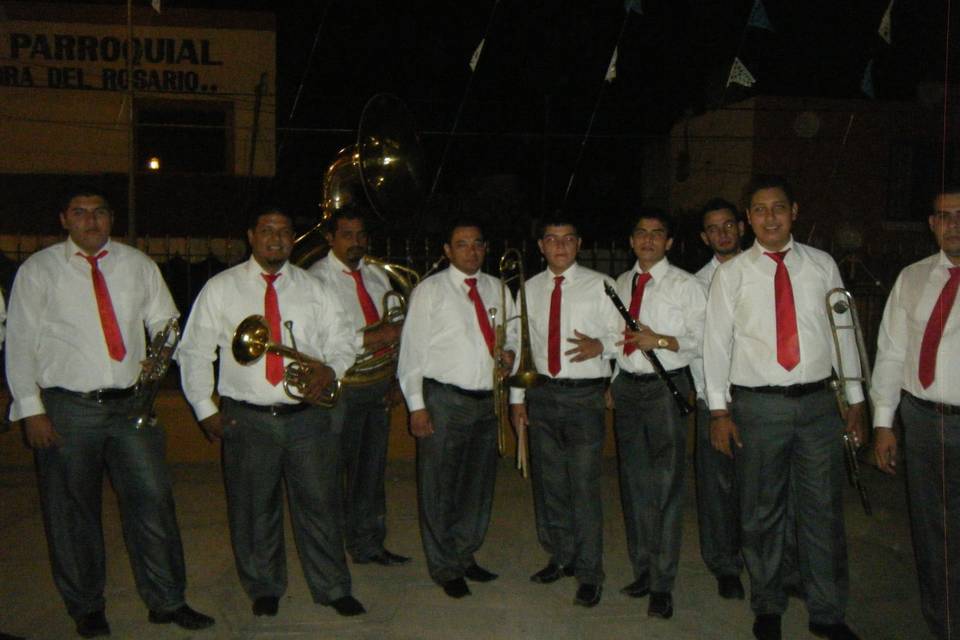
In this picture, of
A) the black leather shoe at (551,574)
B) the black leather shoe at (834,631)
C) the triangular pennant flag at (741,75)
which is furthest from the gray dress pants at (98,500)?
the triangular pennant flag at (741,75)

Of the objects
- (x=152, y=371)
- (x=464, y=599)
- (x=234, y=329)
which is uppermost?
(x=234, y=329)

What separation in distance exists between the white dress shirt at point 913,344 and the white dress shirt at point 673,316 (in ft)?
3.29

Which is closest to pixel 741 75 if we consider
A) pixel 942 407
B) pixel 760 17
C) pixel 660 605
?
pixel 760 17

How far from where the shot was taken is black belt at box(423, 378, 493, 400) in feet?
17.2

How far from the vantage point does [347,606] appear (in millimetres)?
4871

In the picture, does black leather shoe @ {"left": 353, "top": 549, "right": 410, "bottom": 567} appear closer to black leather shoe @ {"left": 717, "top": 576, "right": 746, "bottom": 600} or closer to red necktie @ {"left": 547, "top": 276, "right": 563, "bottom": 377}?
red necktie @ {"left": 547, "top": 276, "right": 563, "bottom": 377}

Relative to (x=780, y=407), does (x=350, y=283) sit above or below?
above

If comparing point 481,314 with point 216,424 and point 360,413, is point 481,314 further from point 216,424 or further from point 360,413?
point 216,424

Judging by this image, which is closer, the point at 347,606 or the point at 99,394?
the point at 99,394

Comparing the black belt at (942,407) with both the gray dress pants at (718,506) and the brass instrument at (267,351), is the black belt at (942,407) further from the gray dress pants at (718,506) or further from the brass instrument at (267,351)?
the brass instrument at (267,351)

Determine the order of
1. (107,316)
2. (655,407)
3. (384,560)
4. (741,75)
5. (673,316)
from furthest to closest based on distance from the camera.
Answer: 1. (741,75)
2. (384,560)
3. (673,316)
4. (655,407)
5. (107,316)

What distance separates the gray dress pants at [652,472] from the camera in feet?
16.3

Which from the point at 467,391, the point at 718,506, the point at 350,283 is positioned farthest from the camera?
the point at 350,283

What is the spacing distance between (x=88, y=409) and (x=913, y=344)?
4.11 metres
